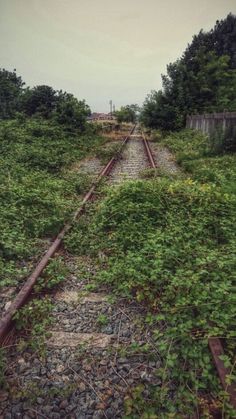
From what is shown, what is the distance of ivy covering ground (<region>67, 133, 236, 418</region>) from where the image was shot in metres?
2.42

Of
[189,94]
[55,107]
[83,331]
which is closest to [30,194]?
[83,331]

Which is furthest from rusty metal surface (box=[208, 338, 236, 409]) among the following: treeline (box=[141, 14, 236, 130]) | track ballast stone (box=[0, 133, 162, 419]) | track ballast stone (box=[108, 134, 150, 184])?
treeline (box=[141, 14, 236, 130])

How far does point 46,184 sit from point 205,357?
599cm

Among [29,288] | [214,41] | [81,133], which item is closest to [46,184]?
[29,288]

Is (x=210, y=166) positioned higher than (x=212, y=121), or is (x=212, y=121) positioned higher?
(x=212, y=121)

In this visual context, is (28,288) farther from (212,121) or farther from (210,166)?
(212,121)

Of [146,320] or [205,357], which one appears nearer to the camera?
[205,357]

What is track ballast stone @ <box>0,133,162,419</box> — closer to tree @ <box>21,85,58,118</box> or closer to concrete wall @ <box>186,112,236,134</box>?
concrete wall @ <box>186,112,236,134</box>

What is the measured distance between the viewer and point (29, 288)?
355 cm

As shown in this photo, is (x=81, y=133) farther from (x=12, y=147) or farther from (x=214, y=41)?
(x=214, y=41)

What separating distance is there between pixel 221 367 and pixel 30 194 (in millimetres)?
5054

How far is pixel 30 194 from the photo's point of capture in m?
6.50

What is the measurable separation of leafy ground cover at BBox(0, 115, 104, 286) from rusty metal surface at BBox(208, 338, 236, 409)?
236 centimetres

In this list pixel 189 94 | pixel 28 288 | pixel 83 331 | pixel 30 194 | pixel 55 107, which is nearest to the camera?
pixel 83 331
